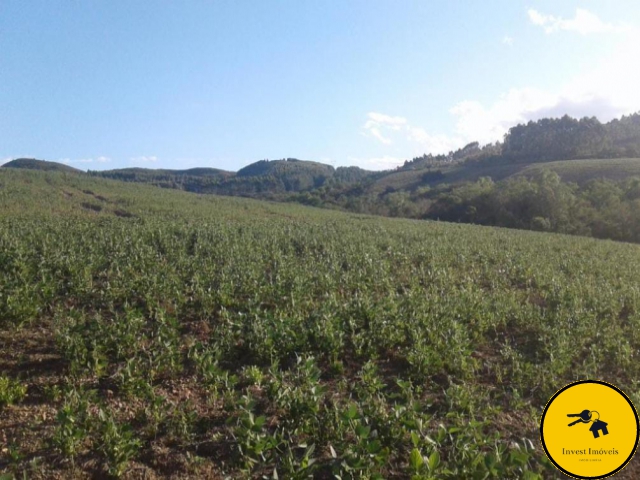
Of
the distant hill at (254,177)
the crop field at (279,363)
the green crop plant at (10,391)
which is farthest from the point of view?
the distant hill at (254,177)

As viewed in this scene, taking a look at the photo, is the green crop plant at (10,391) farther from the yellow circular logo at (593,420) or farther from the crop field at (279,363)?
the yellow circular logo at (593,420)

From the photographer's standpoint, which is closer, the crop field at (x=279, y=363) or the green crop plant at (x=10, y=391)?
the crop field at (x=279, y=363)

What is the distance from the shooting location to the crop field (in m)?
3.71

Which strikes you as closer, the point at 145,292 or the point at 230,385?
the point at 230,385

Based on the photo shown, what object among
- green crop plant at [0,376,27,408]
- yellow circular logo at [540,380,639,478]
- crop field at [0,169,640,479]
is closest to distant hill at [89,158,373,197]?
crop field at [0,169,640,479]

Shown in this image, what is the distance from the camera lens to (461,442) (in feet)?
12.5

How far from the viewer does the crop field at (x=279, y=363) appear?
3713 mm

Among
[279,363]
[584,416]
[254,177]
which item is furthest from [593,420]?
[254,177]

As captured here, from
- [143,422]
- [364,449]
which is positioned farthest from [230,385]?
[364,449]

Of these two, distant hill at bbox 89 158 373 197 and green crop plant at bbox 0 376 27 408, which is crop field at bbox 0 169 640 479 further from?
distant hill at bbox 89 158 373 197

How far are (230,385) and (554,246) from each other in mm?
17837

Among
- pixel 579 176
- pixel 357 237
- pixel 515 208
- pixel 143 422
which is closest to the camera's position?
pixel 143 422

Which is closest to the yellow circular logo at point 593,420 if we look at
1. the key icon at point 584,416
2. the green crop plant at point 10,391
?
the key icon at point 584,416

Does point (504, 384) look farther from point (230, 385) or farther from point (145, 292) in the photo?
point (145, 292)
